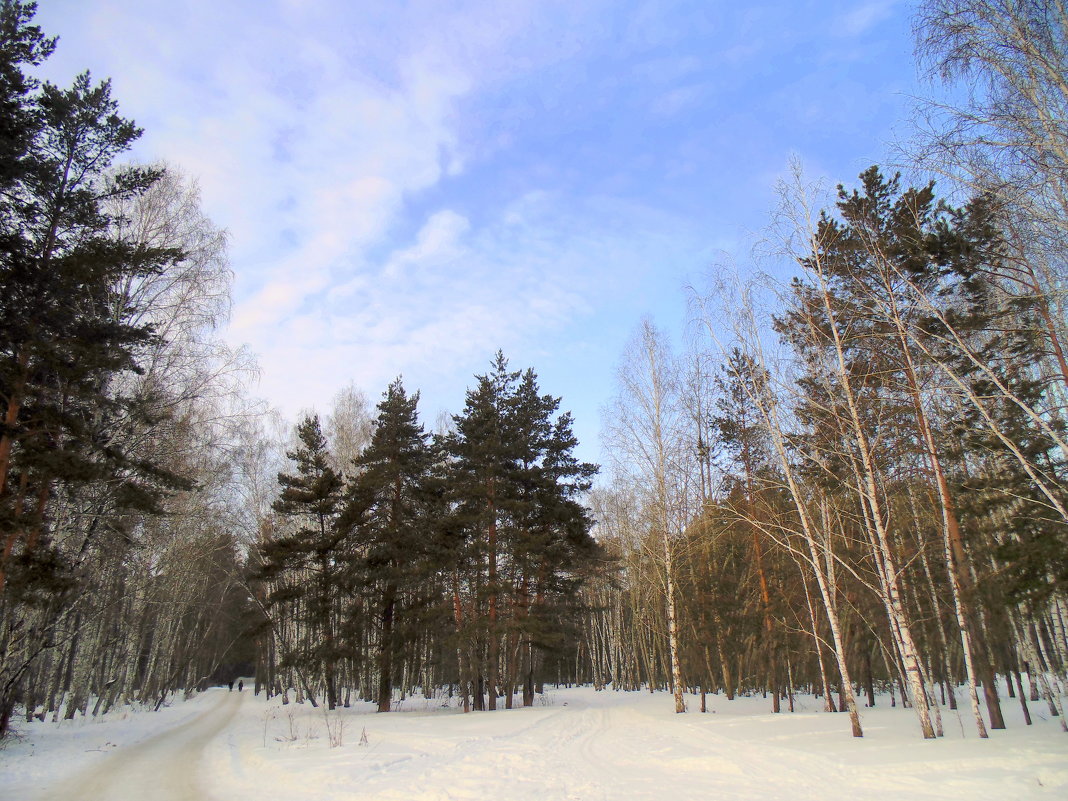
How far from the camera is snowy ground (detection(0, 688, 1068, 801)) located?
762cm

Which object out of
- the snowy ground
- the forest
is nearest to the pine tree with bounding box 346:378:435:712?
the forest

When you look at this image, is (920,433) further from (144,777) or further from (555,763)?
(144,777)

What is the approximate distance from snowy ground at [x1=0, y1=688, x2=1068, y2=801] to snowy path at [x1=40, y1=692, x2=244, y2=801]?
36 millimetres

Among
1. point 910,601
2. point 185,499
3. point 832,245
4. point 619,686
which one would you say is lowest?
point 619,686

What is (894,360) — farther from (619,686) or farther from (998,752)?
(619,686)

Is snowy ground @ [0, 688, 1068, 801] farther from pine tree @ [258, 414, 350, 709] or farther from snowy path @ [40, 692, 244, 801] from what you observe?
pine tree @ [258, 414, 350, 709]

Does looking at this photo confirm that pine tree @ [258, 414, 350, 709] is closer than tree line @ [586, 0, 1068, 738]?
No

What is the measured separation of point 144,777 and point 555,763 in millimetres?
6878

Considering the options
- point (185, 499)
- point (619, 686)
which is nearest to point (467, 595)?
point (185, 499)

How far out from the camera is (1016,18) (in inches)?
233

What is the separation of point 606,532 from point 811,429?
77.0 feet

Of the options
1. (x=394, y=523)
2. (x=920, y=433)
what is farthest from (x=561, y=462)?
(x=920, y=433)

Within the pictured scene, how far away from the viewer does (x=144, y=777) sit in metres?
9.46

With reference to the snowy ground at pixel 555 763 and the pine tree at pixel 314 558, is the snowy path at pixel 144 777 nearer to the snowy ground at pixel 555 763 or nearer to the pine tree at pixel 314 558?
the snowy ground at pixel 555 763
